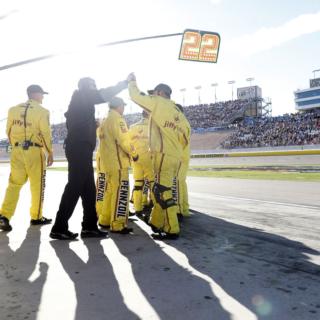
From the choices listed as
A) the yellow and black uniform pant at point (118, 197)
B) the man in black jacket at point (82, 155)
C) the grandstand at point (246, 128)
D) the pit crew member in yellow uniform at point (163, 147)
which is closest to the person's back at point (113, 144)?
the yellow and black uniform pant at point (118, 197)

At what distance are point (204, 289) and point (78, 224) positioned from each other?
342cm

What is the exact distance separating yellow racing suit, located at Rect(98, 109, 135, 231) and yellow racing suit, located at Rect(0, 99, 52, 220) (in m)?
0.87

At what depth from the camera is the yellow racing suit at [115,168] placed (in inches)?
211

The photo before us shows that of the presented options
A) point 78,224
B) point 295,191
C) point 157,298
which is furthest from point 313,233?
point 295,191

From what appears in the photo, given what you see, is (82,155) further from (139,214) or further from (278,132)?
(278,132)

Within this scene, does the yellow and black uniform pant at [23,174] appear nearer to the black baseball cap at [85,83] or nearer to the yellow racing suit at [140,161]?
the black baseball cap at [85,83]

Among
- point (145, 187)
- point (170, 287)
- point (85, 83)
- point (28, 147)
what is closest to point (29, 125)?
point (28, 147)

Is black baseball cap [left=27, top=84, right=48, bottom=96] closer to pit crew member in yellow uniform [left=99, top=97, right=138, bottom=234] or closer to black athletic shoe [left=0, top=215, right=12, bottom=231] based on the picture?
pit crew member in yellow uniform [left=99, top=97, right=138, bottom=234]

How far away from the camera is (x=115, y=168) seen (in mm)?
5512

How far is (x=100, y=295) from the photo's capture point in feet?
9.68

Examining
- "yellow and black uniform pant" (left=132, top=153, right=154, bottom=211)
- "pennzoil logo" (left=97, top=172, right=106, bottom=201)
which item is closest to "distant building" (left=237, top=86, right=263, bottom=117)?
"yellow and black uniform pant" (left=132, top=153, right=154, bottom=211)

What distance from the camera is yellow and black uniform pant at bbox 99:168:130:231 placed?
5.34m

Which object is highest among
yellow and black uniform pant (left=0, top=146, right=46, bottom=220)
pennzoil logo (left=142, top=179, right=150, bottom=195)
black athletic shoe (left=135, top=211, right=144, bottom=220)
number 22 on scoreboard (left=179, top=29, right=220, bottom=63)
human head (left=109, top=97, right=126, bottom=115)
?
number 22 on scoreboard (left=179, top=29, right=220, bottom=63)

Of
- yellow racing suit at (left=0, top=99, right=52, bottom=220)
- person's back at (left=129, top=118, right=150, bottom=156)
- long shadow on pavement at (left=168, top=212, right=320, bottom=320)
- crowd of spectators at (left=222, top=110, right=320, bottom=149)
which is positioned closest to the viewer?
long shadow on pavement at (left=168, top=212, right=320, bottom=320)
